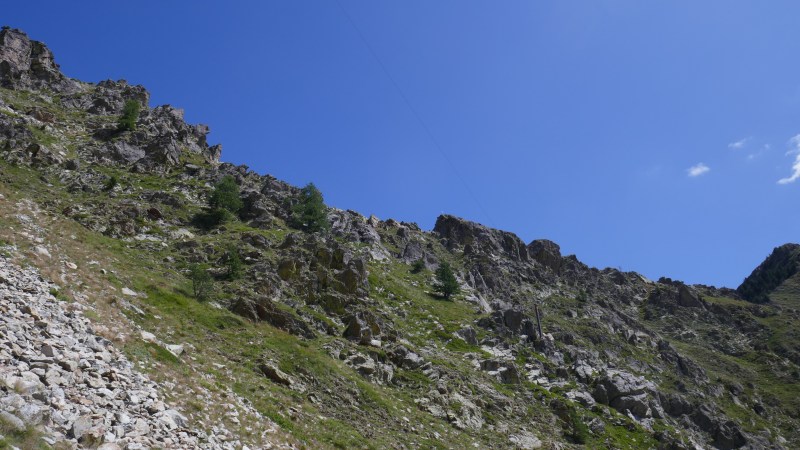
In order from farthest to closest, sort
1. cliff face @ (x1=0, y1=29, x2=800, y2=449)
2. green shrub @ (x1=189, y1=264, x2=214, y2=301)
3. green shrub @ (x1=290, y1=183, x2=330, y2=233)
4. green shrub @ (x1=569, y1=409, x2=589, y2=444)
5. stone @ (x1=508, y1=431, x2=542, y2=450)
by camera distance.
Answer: green shrub @ (x1=290, y1=183, x2=330, y2=233) < green shrub @ (x1=569, y1=409, x2=589, y2=444) < stone @ (x1=508, y1=431, x2=542, y2=450) < green shrub @ (x1=189, y1=264, x2=214, y2=301) < cliff face @ (x1=0, y1=29, x2=800, y2=449)

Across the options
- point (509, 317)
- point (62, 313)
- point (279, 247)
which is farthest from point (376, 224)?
point (62, 313)

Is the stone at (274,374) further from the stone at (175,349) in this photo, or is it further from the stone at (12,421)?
the stone at (12,421)

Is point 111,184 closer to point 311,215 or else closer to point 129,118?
point 129,118

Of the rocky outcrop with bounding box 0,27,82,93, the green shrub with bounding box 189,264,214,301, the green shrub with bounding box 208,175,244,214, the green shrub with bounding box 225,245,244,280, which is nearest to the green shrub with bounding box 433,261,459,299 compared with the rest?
the green shrub with bounding box 208,175,244,214

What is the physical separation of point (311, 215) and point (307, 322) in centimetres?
4271

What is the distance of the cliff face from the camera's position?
26.9 meters

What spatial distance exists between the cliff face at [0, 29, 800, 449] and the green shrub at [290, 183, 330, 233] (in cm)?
285

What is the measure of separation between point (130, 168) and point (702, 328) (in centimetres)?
15694

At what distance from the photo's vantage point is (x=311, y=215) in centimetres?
8681

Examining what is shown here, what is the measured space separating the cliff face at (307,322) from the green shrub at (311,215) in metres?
2.85

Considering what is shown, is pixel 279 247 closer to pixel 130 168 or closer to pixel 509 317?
pixel 130 168

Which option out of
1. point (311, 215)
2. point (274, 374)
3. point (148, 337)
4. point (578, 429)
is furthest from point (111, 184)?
point (578, 429)

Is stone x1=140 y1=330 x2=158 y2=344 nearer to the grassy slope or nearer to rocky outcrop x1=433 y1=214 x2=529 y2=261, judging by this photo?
the grassy slope

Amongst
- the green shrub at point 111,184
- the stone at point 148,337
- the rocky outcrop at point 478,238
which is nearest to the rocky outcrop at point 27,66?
the green shrub at point 111,184
